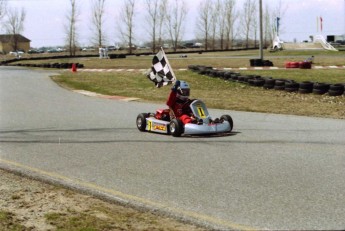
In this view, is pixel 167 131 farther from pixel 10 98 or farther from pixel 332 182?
pixel 10 98

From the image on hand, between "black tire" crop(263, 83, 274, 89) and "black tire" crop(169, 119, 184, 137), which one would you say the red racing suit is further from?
"black tire" crop(263, 83, 274, 89)

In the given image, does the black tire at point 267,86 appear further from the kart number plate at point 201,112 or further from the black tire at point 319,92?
the kart number plate at point 201,112

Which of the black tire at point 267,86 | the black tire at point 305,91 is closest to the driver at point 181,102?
the black tire at point 305,91

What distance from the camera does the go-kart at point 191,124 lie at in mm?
8680

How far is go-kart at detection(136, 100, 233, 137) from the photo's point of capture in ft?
28.5

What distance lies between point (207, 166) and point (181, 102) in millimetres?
2893

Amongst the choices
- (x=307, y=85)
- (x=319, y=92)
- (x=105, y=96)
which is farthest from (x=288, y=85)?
(x=105, y=96)

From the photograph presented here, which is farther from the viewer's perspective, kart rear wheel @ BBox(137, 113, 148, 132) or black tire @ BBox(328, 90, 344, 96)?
black tire @ BBox(328, 90, 344, 96)

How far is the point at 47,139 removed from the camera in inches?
351

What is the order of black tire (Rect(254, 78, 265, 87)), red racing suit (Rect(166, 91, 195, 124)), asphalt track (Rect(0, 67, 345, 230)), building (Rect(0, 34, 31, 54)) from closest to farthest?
asphalt track (Rect(0, 67, 345, 230)), red racing suit (Rect(166, 91, 195, 124)), black tire (Rect(254, 78, 265, 87)), building (Rect(0, 34, 31, 54))

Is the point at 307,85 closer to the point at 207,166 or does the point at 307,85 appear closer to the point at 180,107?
the point at 180,107

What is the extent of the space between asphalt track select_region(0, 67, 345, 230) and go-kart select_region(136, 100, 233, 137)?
0.57 ft

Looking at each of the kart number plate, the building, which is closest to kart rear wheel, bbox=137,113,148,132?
the kart number plate

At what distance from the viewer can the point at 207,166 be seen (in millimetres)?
6395
